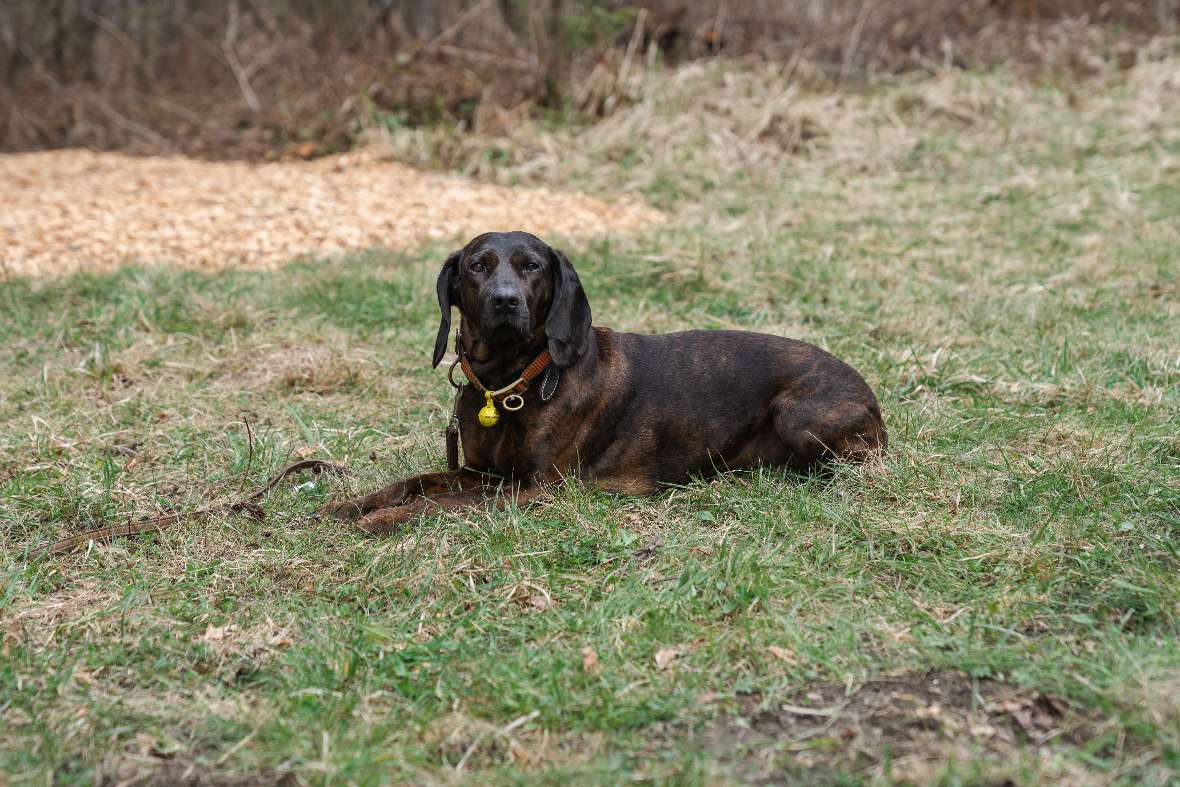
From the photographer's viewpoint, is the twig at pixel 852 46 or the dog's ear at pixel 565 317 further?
the twig at pixel 852 46

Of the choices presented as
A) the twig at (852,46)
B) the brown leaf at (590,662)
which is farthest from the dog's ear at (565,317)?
the twig at (852,46)

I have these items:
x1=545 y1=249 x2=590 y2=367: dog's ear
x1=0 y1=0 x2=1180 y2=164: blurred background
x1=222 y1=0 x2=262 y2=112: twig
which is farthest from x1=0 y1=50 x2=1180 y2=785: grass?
x1=222 y1=0 x2=262 y2=112: twig

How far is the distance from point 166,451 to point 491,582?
82.8 inches

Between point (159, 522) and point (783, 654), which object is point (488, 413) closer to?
point (159, 522)

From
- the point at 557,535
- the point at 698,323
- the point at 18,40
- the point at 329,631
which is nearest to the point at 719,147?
the point at 698,323

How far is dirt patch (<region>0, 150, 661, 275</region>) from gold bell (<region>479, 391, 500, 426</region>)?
436cm

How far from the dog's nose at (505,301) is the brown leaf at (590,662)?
1.37 meters

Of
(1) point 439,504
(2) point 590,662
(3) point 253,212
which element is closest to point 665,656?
(2) point 590,662

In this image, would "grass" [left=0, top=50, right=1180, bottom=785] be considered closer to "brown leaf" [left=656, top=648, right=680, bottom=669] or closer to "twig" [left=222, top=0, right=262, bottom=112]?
"brown leaf" [left=656, top=648, right=680, bottom=669]

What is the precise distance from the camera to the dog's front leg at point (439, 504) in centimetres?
403

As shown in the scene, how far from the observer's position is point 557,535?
3926 mm

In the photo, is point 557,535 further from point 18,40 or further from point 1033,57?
point 18,40

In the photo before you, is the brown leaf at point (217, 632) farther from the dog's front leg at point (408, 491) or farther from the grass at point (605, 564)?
the dog's front leg at point (408, 491)

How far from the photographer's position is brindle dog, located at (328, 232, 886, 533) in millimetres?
4184
